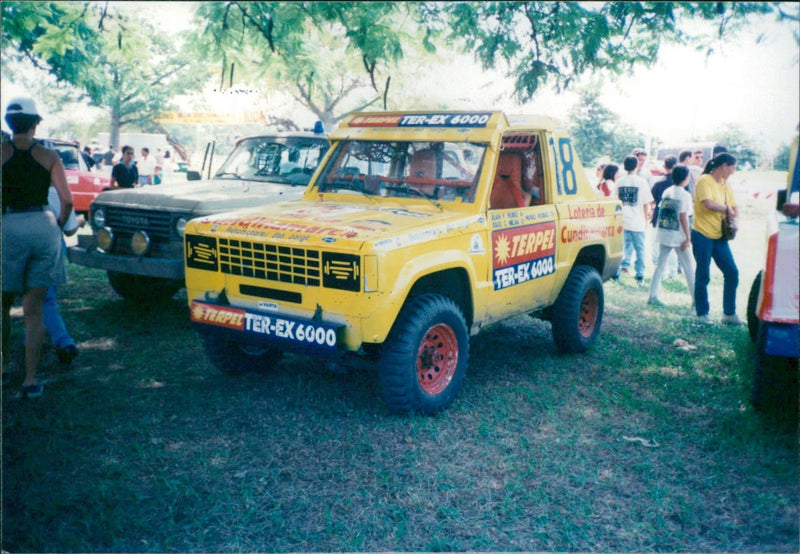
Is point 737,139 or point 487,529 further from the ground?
point 737,139

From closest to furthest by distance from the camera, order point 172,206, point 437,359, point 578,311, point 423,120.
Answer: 1. point 437,359
2. point 423,120
3. point 578,311
4. point 172,206

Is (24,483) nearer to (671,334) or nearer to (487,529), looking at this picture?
(487,529)

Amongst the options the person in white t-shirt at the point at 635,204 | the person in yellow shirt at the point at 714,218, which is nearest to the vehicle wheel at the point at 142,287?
the person in yellow shirt at the point at 714,218

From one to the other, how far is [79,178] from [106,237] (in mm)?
7539

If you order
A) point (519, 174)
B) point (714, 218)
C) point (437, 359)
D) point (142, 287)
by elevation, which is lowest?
point (437, 359)

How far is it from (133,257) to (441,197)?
10.0 ft

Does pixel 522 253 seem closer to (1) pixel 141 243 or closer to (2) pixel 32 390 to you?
(1) pixel 141 243

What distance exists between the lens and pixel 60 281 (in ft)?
14.7

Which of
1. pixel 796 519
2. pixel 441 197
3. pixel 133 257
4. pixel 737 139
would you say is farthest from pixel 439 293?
pixel 737 139

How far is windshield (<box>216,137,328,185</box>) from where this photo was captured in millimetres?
6816

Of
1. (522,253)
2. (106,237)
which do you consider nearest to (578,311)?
(522,253)

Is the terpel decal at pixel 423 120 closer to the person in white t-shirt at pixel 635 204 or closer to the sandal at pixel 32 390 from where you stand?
the sandal at pixel 32 390

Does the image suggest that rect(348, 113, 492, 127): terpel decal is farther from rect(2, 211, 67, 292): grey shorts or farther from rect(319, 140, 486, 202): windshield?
rect(2, 211, 67, 292): grey shorts

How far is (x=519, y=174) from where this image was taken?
569 cm
